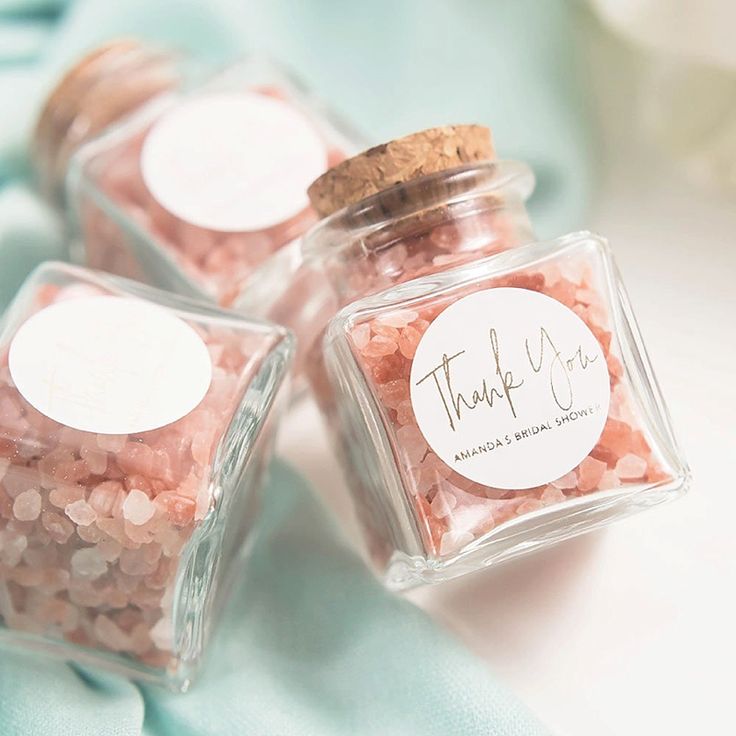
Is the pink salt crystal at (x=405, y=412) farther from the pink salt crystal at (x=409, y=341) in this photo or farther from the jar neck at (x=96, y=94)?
the jar neck at (x=96, y=94)

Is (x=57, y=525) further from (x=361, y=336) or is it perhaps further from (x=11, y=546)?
(x=361, y=336)

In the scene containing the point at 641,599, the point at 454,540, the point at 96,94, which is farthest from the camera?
the point at 96,94

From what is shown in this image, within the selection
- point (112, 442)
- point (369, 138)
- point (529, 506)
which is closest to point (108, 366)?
point (112, 442)

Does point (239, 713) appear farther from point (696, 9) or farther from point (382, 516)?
point (696, 9)

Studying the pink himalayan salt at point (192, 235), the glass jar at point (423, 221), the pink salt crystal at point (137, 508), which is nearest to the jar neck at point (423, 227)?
the glass jar at point (423, 221)

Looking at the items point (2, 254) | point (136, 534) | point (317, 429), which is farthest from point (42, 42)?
point (136, 534)

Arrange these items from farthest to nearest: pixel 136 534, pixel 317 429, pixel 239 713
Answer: pixel 317 429
pixel 239 713
pixel 136 534

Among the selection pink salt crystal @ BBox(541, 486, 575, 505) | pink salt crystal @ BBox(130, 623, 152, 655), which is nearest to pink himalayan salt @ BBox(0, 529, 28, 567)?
pink salt crystal @ BBox(130, 623, 152, 655)
